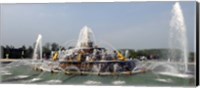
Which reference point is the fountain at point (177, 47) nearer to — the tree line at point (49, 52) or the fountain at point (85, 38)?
the tree line at point (49, 52)

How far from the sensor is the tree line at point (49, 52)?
846cm

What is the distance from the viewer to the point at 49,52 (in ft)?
29.0

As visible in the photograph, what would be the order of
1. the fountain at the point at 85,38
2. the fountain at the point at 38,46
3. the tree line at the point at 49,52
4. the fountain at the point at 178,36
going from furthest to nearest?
the fountain at the point at 38,46
the fountain at the point at 85,38
the tree line at the point at 49,52
the fountain at the point at 178,36

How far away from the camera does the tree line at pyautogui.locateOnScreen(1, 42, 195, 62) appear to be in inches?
333

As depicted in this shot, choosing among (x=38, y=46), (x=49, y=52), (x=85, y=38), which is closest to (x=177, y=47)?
(x=85, y=38)

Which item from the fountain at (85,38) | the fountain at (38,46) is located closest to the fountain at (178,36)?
the fountain at (85,38)

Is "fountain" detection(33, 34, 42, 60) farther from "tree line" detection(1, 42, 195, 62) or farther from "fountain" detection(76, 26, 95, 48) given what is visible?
"fountain" detection(76, 26, 95, 48)

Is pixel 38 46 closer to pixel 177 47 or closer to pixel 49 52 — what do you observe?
pixel 49 52

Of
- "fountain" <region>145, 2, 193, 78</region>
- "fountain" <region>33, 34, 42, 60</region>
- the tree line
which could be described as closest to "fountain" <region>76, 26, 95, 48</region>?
the tree line

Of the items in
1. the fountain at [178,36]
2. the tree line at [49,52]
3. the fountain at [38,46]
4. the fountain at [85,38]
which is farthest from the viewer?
the fountain at [38,46]

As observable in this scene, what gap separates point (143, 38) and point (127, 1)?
86cm

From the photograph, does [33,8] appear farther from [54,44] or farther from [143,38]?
[143,38]

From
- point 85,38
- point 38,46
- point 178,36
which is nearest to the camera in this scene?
point 178,36

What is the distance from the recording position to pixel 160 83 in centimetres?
854
